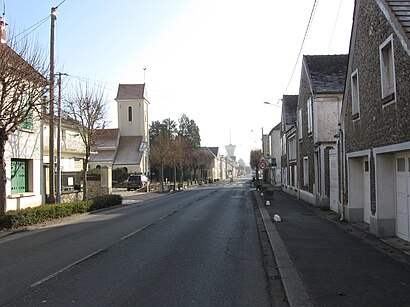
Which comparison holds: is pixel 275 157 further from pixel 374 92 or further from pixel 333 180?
pixel 374 92

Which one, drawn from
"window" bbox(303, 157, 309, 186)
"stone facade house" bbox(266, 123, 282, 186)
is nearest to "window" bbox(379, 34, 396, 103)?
"window" bbox(303, 157, 309, 186)

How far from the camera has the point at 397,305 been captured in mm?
5898

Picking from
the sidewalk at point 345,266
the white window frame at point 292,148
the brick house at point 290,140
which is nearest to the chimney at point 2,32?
the sidewalk at point 345,266

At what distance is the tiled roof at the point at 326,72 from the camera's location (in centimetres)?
2362

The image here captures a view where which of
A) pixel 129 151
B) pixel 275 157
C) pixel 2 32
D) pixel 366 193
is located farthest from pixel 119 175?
Answer: pixel 366 193

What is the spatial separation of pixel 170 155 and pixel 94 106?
2945 centimetres

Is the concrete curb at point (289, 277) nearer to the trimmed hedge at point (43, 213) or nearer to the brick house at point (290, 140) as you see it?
the trimmed hedge at point (43, 213)

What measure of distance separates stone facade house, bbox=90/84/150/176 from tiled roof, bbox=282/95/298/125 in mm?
32536

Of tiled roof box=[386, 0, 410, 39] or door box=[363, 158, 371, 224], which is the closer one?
tiled roof box=[386, 0, 410, 39]

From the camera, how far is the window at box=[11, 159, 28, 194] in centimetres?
2072

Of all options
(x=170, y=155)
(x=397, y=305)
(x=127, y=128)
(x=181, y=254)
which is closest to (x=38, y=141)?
(x=181, y=254)

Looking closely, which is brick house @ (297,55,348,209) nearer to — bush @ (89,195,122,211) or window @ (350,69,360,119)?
window @ (350,69,360,119)

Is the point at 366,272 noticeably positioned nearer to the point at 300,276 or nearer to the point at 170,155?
the point at 300,276

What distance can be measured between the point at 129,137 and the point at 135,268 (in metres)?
71.3
